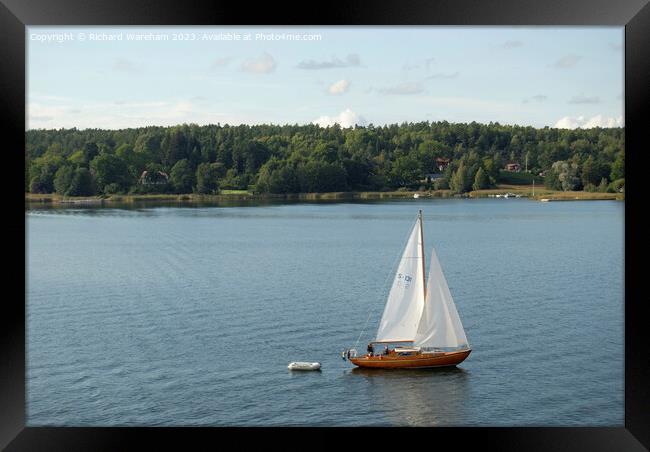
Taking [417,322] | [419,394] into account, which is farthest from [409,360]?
[419,394]

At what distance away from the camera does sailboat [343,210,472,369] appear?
1959 cm

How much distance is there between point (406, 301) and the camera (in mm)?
19891

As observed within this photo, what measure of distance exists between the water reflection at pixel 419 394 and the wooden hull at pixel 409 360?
126 mm

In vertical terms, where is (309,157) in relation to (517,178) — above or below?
above

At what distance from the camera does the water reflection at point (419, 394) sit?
16953 mm

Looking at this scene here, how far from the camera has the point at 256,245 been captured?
4594 cm

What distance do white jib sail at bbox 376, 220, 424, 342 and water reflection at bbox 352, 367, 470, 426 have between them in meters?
0.87

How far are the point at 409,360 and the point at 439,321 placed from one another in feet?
3.72

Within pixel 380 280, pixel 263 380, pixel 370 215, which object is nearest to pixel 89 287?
pixel 380 280

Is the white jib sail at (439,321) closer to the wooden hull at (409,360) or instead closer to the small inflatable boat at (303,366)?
the wooden hull at (409,360)

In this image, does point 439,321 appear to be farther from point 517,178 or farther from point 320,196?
point 517,178

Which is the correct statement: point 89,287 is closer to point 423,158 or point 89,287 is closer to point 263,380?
point 263,380

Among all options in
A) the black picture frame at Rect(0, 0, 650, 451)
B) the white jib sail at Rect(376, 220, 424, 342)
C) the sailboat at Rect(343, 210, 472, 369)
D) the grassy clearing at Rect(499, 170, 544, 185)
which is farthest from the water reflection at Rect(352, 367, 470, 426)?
the grassy clearing at Rect(499, 170, 544, 185)

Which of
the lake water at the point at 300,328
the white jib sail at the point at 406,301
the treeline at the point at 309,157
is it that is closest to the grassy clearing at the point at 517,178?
the treeline at the point at 309,157
